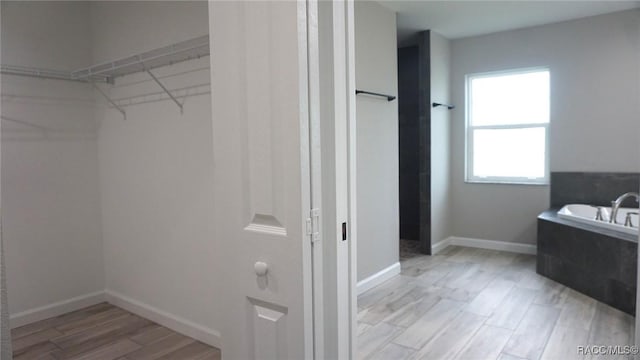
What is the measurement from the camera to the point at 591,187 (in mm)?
4352

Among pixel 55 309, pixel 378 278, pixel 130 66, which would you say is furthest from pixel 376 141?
pixel 55 309

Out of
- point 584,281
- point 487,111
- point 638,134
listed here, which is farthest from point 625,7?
point 584,281

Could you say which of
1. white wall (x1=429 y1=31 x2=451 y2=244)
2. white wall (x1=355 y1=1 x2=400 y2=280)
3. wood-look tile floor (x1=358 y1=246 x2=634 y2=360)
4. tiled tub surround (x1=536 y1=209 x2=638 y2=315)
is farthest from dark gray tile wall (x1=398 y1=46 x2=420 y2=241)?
tiled tub surround (x1=536 y1=209 x2=638 y2=315)

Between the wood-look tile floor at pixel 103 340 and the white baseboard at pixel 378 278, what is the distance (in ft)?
4.67

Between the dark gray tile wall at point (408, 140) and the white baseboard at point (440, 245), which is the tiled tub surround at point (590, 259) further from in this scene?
the dark gray tile wall at point (408, 140)

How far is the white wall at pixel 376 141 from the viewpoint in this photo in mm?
3598

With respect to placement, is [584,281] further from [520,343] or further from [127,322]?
[127,322]

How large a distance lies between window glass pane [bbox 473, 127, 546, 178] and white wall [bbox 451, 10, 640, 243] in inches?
6.2

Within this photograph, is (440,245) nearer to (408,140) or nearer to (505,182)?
(505,182)

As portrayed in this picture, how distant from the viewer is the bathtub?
129 inches

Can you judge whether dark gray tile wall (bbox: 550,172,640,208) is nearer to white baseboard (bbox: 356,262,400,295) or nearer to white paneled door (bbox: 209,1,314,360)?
white baseboard (bbox: 356,262,400,295)

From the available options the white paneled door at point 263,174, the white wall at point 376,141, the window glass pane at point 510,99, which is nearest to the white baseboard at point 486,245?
the white wall at point 376,141

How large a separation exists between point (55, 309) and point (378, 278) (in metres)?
2.62

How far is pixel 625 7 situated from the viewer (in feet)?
13.0
